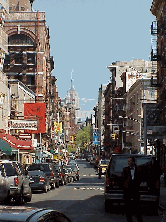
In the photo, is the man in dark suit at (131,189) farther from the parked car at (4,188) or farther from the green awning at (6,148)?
the green awning at (6,148)

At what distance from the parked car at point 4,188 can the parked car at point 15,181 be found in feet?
0.58

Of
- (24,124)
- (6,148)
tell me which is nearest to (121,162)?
(6,148)

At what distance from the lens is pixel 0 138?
172ft

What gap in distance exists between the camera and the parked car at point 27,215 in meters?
6.39

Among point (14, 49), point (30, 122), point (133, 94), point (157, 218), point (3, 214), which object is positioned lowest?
point (157, 218)

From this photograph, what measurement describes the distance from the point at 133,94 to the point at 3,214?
10742cm

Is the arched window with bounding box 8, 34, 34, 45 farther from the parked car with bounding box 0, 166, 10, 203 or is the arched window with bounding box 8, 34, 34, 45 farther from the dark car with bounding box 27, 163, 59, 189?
the parked car with bounding box 0, 166, 10, 203

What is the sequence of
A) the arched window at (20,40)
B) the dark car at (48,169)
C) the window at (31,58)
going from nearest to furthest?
the dark car at (48,169)
the window at (31,58)
the arched window at (20,40)

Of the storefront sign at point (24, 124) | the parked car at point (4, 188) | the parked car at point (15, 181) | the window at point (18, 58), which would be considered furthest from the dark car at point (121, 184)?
the window at point (18, 58)

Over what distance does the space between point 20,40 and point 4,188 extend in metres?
83.1

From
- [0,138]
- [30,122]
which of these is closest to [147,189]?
[0,138]

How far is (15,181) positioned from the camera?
2417 cm

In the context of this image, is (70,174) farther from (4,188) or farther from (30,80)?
(30,80)

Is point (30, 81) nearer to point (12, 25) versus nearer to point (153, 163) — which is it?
point (12, 25)
